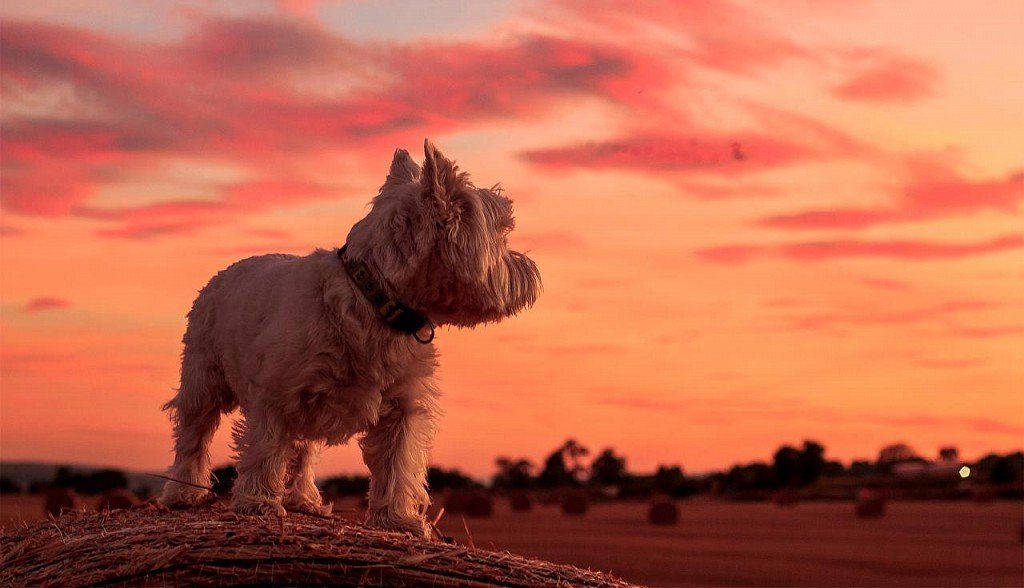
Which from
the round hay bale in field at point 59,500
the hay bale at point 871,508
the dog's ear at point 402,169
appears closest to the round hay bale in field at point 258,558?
the dog's ear at point 402,169

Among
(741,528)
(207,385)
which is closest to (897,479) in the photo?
(741,528)

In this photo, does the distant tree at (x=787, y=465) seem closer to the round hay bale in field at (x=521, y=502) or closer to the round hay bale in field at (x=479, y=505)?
the round hay bale in field at (x=521, y=502)

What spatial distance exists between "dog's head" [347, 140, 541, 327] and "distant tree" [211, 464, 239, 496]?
1.86 meters

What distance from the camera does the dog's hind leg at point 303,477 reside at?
711 cm

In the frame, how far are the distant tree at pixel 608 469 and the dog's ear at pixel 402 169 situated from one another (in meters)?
28.0

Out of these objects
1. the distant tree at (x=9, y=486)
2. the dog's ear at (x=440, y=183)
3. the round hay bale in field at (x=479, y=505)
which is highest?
the dog's ear at (x=440, y=183)

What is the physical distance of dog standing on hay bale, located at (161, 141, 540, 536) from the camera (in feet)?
19.5

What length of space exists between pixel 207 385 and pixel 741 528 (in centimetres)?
2070

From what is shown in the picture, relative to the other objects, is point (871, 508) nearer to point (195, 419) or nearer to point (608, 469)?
point (608, 469)

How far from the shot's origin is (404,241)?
5.91 metres

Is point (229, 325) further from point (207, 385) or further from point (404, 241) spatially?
point (404, 241)

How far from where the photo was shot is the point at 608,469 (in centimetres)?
3500

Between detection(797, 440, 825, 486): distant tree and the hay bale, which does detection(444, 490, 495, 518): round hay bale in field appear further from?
detection(797, 440, 825, 486): distant tree

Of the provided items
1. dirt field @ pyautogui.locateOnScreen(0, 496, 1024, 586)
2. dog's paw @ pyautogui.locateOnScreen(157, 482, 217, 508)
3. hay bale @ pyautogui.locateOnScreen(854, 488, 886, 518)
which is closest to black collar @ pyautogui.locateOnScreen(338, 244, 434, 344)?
dog's paw @ pyautogui.locateOnScreen(157, 482, 217, 508)
